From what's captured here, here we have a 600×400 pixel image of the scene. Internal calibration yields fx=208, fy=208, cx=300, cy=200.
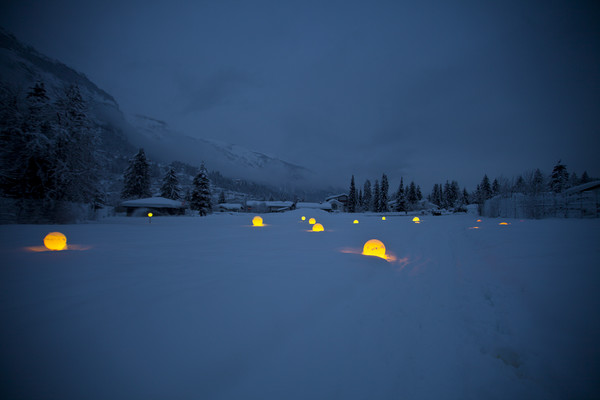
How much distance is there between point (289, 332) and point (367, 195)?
66.2 metres

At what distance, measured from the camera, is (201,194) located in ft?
115

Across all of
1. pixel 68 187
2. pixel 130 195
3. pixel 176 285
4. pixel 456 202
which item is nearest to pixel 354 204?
pixel 456 202

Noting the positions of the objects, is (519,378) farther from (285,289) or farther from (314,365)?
(285,289)

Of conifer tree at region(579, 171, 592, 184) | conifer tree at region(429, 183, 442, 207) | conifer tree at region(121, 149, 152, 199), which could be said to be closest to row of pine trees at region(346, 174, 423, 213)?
conifer tree at region(429, 183, 442, 207)

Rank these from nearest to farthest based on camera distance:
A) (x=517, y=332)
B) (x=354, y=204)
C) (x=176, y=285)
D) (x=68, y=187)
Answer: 1. (x=517, y=332)
2. (x=176, y=285)
3. (x=68, y=187)
4. (x=354, y=204)

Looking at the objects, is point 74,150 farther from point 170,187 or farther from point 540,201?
point 540,201

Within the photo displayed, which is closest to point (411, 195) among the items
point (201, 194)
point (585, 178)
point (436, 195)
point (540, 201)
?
point (436, 195)

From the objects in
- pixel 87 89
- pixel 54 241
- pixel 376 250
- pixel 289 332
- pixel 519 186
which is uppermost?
pixel 87 89

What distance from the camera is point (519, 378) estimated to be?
7.62 feet

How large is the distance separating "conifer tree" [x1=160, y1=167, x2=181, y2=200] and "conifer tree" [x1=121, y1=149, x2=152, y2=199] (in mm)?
2602

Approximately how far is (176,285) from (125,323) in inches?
44.5

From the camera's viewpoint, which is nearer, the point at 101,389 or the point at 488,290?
the point at 101,389

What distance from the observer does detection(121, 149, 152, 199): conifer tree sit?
35.2 meters

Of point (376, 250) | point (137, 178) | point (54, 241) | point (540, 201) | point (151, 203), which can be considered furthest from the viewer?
point (137, 178)
